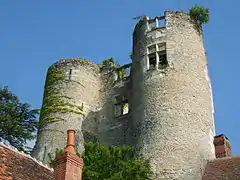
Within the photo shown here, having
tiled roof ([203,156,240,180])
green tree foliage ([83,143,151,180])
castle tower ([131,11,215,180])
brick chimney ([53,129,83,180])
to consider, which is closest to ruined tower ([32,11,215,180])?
castle tower ([131,11,215,180])

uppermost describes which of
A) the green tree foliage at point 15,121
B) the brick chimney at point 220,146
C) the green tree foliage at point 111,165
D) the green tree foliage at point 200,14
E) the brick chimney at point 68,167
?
the green tree foliage at point 200,14

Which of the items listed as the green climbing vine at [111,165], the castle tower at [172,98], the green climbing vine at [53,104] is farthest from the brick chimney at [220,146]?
the green climbing vine at [53,104]

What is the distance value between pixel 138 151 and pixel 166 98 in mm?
3035

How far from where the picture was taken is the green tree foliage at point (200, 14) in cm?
2919

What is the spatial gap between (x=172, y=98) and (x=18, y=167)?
508 inches

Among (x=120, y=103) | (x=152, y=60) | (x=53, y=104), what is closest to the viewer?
(x=152, y=60)

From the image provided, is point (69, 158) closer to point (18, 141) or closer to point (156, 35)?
point (156, 35)

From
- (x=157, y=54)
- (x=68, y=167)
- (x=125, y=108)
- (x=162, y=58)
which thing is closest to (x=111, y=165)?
(x=157, y=54)

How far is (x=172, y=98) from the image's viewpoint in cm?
2519

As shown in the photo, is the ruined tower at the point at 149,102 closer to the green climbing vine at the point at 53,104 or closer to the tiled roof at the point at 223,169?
the green climbing vine at the point at 53,104

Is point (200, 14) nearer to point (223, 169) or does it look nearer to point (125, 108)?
point (125, 108)

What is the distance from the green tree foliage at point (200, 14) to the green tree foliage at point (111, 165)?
31.5 ft

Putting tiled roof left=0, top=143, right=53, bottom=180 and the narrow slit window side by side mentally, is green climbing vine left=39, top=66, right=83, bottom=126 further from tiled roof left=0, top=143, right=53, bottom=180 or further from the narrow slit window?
tiled roof left=0, top=143, right=53, bottom=180

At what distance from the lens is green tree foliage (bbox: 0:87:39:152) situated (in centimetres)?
3091
